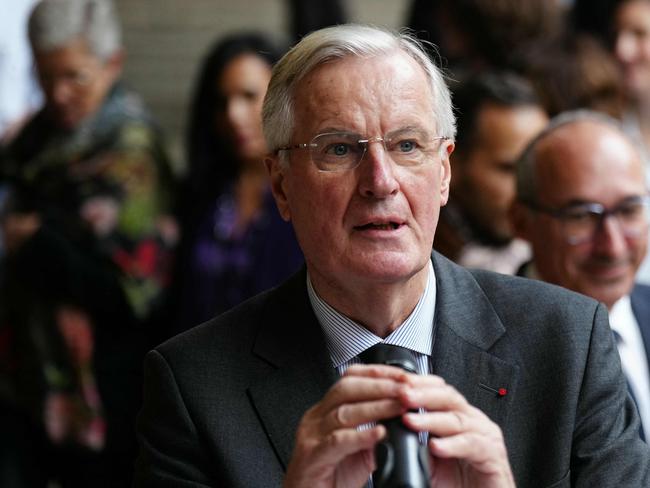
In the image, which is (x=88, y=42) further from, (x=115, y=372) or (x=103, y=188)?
(x=115, y=372)

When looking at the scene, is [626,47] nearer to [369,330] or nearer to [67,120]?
[67,120]

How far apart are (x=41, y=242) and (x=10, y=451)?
35.4 inches

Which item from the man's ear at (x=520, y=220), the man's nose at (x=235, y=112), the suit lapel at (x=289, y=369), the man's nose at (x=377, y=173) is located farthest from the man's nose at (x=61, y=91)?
the man's nose at (x=377, y=173)

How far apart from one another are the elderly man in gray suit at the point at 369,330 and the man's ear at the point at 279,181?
0.03 m

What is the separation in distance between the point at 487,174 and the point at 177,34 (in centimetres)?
327

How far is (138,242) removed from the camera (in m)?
5.08

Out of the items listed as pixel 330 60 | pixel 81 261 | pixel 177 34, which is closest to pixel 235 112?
pixel 81 261

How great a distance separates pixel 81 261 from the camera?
500 centimetres

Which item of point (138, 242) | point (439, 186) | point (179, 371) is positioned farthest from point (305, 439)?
point (138, 242)

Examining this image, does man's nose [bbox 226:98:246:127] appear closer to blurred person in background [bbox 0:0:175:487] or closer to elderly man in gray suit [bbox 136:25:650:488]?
blurred person in background [bbox 0:0:175:487]

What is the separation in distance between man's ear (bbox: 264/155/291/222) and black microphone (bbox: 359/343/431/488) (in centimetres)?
78

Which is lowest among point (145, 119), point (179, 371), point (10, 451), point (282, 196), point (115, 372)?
point (10, 451)

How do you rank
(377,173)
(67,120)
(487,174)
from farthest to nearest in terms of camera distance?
(67,120) → (487,174) → (377,173)

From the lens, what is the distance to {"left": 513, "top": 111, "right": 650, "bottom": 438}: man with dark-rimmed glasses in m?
3.87
